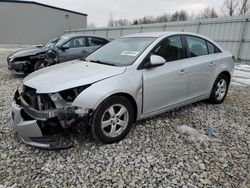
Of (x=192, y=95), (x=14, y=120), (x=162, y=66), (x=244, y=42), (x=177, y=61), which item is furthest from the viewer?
(x=244, y=42)

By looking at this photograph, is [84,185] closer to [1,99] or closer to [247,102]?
[1,99]

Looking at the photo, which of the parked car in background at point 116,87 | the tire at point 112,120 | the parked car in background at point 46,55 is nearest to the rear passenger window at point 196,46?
the parked car in background at point 116,87

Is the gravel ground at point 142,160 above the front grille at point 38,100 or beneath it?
beneath

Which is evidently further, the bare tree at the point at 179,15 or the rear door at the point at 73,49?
the bare tree at the point at 179,15

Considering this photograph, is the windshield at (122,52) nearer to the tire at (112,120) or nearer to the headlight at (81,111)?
the tire at (112,120)

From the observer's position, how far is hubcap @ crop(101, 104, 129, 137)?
2924 millimetres

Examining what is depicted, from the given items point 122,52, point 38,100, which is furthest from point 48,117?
point 122,52

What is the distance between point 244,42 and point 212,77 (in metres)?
8.97

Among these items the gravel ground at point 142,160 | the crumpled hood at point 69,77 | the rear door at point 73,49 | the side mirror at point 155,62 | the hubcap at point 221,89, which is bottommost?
the gravel ground at point 142,160

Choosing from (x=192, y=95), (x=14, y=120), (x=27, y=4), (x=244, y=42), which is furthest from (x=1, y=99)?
(x=27, y=4)

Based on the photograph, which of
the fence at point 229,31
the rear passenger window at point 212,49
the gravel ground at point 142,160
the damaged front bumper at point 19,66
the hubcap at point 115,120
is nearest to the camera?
the gravel ground at point 142,160

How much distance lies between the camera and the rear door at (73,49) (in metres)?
7.40

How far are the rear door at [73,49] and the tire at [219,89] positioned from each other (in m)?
4.88

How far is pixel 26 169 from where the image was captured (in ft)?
8.41
